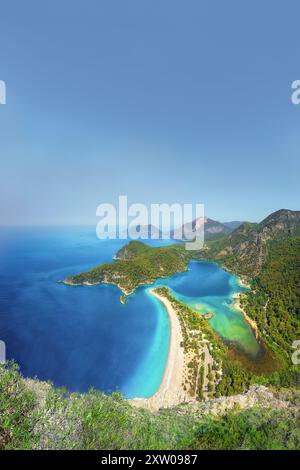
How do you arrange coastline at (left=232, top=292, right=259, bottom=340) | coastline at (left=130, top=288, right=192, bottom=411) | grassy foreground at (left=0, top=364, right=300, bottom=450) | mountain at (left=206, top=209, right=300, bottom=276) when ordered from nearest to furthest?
grassy foreground at (left=0, top=364, right=300, bottom=450) → coastline at (left=130, top=288, right=192, bottom=411) → coastline at (left=232, top=292, right=259, bottom=340) → mountain at (left=206, top=209, right=300, bottom=276)

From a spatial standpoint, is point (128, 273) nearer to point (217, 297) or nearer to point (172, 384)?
point (217, 297)

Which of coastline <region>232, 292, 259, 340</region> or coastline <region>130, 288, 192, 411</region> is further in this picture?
coastline <region>232, 292, 259, 340</region>

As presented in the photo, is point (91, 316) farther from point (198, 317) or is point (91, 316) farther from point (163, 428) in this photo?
point (163, 428)

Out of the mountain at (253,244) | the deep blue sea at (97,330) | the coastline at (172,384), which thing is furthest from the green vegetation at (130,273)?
the coastline at (172,384)

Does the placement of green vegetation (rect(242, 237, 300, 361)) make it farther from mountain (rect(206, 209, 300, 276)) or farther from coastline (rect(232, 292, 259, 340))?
mountain (rect(206, 209, 300, 276))

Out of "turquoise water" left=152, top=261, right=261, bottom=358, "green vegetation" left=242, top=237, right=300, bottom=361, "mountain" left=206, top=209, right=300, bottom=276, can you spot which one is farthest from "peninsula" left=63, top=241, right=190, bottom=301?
"green vegetation" left=242, top=237, right=300, bottom=361

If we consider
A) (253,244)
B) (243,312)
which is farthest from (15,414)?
(253,244)

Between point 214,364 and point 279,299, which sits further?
point 279,299
